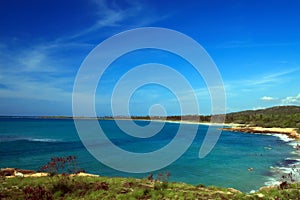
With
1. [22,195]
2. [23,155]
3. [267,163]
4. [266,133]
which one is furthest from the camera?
[266,133]

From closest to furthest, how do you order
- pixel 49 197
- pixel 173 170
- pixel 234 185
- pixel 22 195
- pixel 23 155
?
pixel 49 197 → pixel 22 195 → pixel 234 185 → pixel 173 170 → pixel 23 155

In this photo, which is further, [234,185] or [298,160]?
[298,160]

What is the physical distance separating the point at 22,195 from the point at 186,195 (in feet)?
23.4

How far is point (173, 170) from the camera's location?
30.8 meters

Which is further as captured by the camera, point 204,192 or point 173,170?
point 173,170

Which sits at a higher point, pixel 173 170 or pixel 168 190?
pixel 168 190

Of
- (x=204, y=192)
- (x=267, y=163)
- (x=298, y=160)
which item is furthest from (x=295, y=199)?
(x=298, y=160)

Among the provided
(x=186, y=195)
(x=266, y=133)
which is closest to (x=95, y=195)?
(x=186, y=195)

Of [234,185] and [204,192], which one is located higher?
[204,192]

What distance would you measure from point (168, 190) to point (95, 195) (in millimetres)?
3288

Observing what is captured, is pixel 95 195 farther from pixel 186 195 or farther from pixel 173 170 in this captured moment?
pixel 173 170

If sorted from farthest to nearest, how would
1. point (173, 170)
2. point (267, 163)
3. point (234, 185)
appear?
point (267, 163) → point (173, 170) → point (234, 185)

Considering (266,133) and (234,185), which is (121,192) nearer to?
(234,185)

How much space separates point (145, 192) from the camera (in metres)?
11.8
